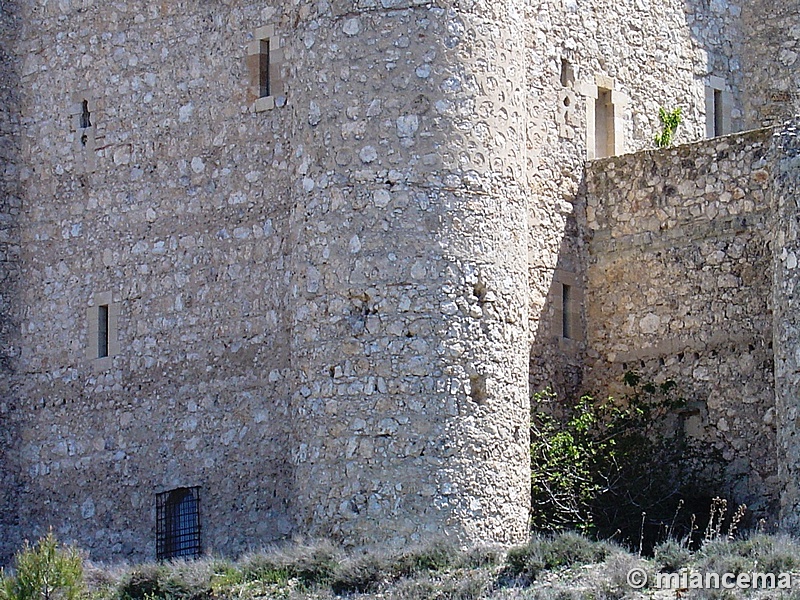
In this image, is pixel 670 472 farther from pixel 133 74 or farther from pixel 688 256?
pixel 133 74

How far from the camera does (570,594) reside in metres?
18.1

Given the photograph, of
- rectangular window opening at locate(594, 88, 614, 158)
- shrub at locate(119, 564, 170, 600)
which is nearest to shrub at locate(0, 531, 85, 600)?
shrub at locate(119, 564, 170, 600)

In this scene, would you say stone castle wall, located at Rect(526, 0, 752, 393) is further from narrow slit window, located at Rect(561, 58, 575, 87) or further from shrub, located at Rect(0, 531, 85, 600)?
shrub, located at Rect(0, 531, 85, 600)

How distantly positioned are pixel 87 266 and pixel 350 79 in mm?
5084

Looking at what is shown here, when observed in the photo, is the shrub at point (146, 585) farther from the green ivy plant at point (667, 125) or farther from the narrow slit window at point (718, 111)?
the narrow slit window at point (718, 111)

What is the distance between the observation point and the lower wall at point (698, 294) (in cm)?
2227

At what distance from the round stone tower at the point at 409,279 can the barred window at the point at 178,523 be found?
2.30 m

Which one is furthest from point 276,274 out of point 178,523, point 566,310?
point 566,310

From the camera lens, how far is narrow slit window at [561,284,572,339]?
23.5m

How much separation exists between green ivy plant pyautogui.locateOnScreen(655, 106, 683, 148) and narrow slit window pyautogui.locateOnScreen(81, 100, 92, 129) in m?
6.82

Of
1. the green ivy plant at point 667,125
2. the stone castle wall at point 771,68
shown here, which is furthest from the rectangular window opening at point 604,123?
the stone castle wall at point 771,68

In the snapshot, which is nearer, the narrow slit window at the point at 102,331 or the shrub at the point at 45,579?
the shrub at the point at 45,579

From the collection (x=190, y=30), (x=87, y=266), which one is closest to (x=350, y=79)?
(x=190, y=30)

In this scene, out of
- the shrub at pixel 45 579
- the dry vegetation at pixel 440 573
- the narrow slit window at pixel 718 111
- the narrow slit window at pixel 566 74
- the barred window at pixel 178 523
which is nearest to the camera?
the dry vegetation at pixel 440 573
